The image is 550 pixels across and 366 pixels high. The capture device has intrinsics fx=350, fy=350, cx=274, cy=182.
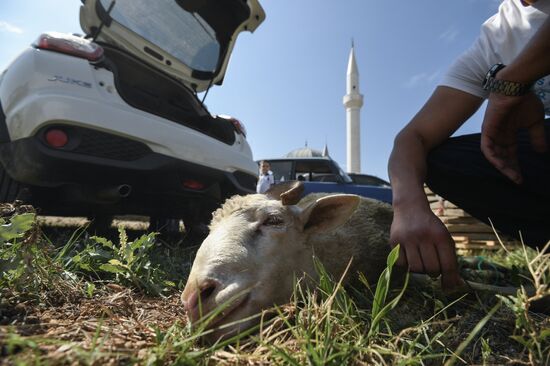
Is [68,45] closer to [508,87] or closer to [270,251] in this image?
[270,251]

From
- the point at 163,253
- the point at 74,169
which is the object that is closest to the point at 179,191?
the point at 163,253

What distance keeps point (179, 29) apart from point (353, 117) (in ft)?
157

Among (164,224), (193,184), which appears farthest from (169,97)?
(164,224)

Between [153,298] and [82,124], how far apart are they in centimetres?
182

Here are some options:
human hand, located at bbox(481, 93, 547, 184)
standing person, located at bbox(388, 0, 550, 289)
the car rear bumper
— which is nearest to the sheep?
standing person, located at bbox(388, 0, 550, 289)

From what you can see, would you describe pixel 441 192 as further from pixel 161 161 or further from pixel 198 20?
pixel 198 20

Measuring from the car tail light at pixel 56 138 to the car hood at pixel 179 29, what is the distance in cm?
158

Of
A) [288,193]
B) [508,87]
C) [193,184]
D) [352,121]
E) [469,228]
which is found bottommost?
[469,228]

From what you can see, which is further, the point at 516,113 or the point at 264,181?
the point at 264,181

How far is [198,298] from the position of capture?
4.38ft

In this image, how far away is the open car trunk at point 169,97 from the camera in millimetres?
4211

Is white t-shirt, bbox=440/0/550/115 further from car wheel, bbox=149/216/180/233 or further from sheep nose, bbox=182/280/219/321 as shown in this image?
car wheel, bbox=149/216/180/233

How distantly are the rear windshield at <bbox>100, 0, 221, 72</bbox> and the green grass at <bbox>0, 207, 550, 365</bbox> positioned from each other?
10.2 feet

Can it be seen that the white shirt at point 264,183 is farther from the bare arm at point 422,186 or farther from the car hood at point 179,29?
the bare arm at point 422,186
